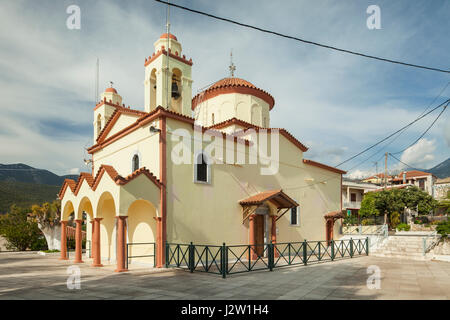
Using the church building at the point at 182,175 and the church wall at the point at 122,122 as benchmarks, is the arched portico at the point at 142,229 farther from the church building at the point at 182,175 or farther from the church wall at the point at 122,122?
the church wall at the point at 122,122

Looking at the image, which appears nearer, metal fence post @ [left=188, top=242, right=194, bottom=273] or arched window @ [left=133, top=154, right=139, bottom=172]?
metal fence post @ [left=188, top=242, right=194, bottom=273]

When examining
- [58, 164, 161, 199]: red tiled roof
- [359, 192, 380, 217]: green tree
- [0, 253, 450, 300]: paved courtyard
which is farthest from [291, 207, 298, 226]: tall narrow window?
[359, 192, 380, 217]: green tree

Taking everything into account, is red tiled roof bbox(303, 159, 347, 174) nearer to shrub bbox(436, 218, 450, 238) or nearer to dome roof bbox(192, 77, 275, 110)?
dome roof bbox(192, 77, 275, 110)

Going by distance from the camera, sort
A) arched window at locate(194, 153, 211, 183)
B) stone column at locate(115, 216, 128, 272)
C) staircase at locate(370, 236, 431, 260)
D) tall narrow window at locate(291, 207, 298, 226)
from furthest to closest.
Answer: tall narrow window at locate(291, 207, 298, 226) < staircase at locate(370, 236, 431, 260) < arched window at locate(194, 153, 211, 183) < stone column at locate(115, 216, 128, 272)

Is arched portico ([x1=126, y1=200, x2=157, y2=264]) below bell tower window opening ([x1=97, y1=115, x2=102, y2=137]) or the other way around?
below

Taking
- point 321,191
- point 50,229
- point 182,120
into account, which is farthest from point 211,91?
point 50,229

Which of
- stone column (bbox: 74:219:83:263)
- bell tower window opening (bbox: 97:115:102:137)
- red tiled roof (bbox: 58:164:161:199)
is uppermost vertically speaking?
bell tower window opening (bbox: 97:115:102:137)

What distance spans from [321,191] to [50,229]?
59.7 ft

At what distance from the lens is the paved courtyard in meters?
8.05

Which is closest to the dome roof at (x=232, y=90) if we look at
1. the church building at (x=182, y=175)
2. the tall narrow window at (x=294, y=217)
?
the church building at (x=182, y=175)

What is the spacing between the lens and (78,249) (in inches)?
594

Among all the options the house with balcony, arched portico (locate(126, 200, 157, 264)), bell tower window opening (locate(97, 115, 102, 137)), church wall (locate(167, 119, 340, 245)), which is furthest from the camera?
the house with balcony

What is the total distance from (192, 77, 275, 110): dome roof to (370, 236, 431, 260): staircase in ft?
35.4
